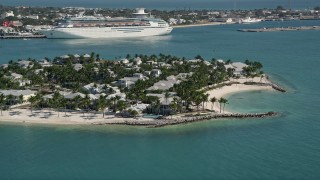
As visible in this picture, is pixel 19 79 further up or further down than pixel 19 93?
further up

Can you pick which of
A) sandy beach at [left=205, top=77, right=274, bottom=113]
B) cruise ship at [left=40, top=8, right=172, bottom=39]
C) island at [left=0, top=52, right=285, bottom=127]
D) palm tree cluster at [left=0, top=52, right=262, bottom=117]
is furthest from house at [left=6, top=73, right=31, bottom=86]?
cruise ship at [left=40, top=8, right=172, bottom=39]

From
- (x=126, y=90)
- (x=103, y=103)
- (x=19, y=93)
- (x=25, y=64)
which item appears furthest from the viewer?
(x=25, y=64)

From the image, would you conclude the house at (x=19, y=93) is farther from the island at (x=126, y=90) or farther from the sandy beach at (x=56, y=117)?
the sandy beach at (x=56, y=117)

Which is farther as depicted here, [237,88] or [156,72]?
[156,72]

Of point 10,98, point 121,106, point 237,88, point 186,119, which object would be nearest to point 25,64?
point 10,98

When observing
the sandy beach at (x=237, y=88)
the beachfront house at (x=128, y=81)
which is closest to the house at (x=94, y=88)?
the beachfront house at (x=128, y=81)

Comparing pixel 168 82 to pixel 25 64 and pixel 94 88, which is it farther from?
pixel 25 64

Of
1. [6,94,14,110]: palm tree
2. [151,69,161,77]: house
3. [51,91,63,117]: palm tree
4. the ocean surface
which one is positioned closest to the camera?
the ocean surface

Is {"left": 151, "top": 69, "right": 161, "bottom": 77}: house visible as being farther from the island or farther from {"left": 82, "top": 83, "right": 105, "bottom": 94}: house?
{"left": 82, "top": 83, "right": 105, "bottom": 94}: house
